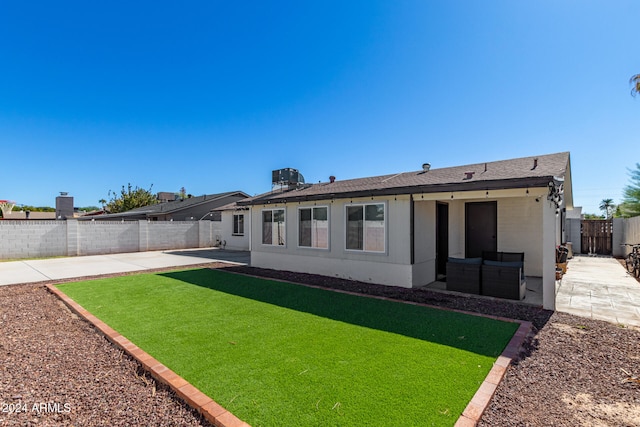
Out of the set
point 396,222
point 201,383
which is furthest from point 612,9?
point 201,383

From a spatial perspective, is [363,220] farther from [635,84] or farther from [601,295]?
[635,84]

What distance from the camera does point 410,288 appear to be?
7.95 m

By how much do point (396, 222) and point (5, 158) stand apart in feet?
140

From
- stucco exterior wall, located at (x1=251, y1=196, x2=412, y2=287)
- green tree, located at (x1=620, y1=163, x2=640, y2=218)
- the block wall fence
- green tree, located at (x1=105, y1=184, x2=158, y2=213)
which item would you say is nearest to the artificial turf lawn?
stucco exterior wall, located at (x1=251, y1=196, x2=412, y2=287)

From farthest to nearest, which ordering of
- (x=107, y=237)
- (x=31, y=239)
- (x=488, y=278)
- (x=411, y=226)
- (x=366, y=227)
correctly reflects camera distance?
(x=107, y=237)
(x=31, y=239)
(x=366, y=227)
(x=411, y=226)
(x=488, y=278)

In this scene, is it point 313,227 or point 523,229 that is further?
point 313,227

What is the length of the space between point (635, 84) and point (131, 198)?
47.7m

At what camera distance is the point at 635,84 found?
37.1ft

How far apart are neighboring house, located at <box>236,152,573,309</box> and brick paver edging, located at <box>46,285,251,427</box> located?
6.13 metres

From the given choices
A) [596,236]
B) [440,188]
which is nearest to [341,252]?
[440,188]

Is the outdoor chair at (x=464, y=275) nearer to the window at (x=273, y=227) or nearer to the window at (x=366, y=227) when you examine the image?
the window at (x=366, y=227)

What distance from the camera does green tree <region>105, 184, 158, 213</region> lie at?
132 feet

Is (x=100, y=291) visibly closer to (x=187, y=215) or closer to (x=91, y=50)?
(x=91, y=50)

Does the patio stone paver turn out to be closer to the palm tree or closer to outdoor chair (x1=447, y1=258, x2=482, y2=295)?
outdoor chair (x1=447, y1=258, x2=482, y2=295)
